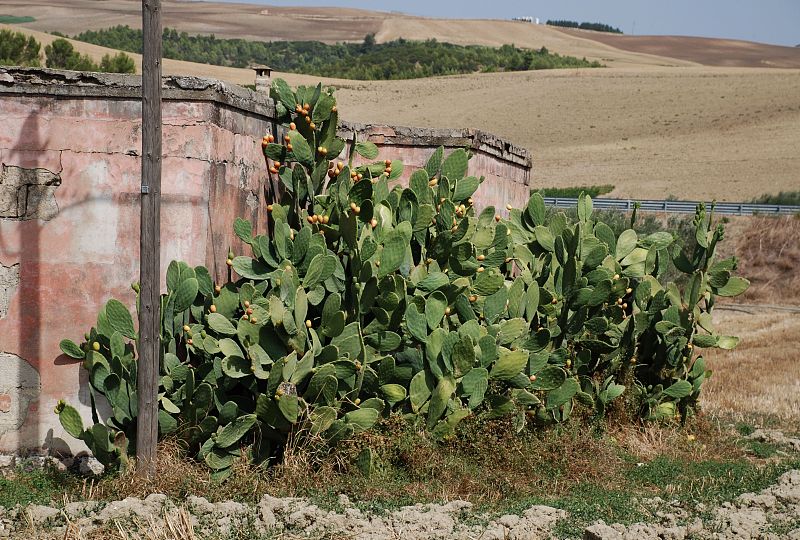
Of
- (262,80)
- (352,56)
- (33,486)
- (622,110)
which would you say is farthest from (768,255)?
(352,56)

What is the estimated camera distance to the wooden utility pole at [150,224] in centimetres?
565

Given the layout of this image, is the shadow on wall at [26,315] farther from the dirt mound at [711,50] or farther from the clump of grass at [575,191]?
the dirt mound at [711,50]

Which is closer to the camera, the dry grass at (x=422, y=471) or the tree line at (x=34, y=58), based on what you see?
the dry grass at (x=422, y=471)

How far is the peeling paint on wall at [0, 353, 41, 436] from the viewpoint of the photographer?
6395 millimetres

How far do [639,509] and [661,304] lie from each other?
2.57 m

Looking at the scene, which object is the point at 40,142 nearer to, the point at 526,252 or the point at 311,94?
the point at 311,94

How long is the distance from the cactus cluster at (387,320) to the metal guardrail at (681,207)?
20.9m

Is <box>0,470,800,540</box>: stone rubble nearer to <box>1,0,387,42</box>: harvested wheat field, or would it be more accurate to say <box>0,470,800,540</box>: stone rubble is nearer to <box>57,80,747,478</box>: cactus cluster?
<box>57,80,747,478</box>: cactus cluster

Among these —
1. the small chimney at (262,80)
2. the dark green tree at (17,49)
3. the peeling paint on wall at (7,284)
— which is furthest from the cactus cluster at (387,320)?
the dark green tree at (17,49)

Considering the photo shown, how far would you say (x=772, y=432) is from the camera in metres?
8.54

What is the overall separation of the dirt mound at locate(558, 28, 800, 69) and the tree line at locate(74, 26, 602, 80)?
10.4 metres

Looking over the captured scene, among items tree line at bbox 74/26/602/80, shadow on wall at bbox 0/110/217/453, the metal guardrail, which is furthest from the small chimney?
tree line at bbox 74/26/602/80

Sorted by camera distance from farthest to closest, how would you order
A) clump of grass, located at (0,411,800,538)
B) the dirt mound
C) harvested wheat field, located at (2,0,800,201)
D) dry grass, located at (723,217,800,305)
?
the dirt mound, harvested wheat field, located at (2,0,800,201), dry grass, located at (723,217,800,305), clump of grass, located at (0,411,800,538)

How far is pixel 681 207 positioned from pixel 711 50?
201 feet
